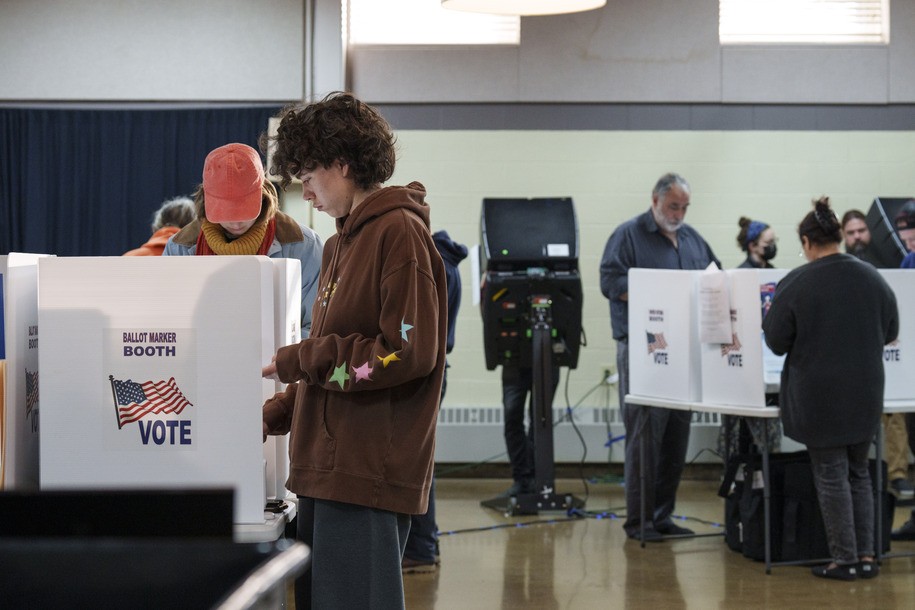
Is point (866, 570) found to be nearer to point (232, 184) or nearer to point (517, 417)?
point (517, 417)

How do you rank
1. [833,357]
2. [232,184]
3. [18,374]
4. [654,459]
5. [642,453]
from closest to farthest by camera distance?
1. [18,374]
2. [232,184]
3. [833,357]
4. [642,453]
5. [654,459]

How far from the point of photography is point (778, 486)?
4.79 metres

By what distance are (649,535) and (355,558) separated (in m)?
3.38

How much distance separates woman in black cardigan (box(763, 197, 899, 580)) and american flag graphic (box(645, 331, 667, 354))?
0.58m

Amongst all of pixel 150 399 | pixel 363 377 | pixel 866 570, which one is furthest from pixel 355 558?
pixel 866 570

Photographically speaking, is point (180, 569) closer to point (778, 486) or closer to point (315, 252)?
point (315, 252)

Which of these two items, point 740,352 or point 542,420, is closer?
point 740,352

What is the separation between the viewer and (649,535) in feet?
16.8

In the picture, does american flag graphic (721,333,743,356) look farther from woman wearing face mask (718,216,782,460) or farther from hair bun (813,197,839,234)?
hair bun (813,197,839,234)

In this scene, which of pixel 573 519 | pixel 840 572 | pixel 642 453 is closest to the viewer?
pixel 840 572

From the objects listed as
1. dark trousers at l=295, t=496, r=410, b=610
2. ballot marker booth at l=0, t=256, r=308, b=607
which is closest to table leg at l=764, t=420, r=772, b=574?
dark trousers at l=295, t=496, r=410, b=610

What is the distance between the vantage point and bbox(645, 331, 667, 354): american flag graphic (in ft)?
16.3

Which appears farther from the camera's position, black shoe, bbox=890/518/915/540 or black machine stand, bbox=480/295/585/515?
black machine stand, bbox=480/295/585/515

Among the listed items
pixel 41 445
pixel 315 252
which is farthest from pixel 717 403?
pixel 41 445
